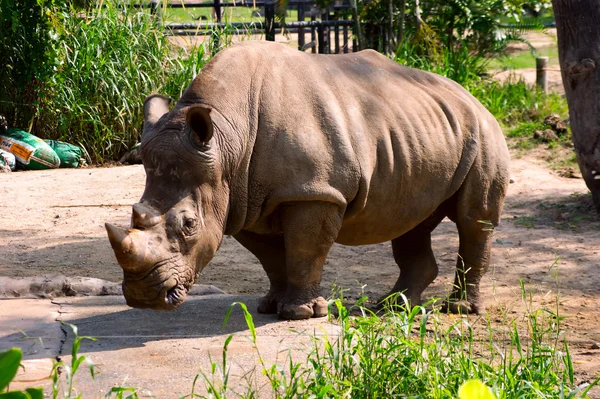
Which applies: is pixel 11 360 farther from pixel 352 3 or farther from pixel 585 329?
pixel 352 3

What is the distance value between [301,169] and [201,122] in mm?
577

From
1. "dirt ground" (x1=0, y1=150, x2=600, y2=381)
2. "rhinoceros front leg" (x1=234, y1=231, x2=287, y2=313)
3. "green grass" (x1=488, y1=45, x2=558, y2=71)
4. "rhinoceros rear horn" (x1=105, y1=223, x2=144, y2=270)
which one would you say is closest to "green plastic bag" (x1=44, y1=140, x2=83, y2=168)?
"dirt ground" (x1=0, y1=150, x2=600, y2=381)

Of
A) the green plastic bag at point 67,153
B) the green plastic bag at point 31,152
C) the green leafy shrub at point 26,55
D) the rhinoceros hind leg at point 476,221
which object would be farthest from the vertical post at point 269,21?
the rhinoceros hind leg at point 476,221

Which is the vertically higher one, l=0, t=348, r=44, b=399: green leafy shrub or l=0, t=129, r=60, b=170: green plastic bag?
l=0, t=348, r=44, b=399: green leafy shrub

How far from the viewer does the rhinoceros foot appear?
4766 millimetres

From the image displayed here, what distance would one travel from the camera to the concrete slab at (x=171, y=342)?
372 cm

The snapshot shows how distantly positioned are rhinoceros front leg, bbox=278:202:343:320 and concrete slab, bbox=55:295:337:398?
0.11m

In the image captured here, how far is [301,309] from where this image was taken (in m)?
4.78

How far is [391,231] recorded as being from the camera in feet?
17.1

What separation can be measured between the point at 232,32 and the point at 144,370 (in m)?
8.18

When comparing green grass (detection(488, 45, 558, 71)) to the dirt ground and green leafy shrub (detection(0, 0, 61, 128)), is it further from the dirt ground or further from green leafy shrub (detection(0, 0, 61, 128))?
green leafy shrub (detection(0, 0, 61, 128))

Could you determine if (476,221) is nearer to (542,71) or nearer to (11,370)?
(11,370)

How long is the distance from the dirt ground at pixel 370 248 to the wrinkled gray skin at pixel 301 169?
642mm

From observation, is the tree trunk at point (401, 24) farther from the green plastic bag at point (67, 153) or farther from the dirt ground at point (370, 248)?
the green plastic bag at point (67, 153)
